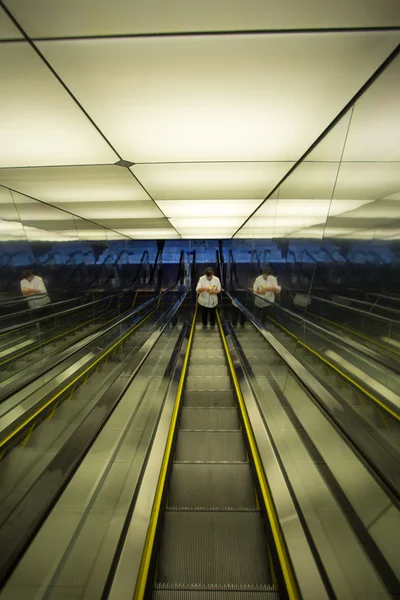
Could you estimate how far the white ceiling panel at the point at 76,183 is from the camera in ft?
11.9

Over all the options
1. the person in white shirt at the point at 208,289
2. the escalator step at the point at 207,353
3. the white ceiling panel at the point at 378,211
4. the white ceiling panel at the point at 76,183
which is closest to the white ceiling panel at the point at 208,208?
the white ceiling panel at the point at 76,183

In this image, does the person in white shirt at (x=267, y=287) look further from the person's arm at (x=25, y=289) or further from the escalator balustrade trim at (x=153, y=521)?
the person's arm at (x=25, y=289)

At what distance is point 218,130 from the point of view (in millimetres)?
2473

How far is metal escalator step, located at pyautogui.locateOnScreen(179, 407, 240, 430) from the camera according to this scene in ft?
12.2

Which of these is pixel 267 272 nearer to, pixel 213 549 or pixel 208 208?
pixel 208 208

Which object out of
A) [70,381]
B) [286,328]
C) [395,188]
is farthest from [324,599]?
[286,328]

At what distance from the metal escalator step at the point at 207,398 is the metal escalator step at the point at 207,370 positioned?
0.81 metres

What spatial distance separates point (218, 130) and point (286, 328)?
15.7 ft

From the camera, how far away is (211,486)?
2.64 meters

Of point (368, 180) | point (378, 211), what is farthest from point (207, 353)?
point (368, 180)

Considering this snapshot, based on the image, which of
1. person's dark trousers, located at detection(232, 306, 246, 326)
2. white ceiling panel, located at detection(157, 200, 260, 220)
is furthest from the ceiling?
person's dark trousers, located at detection(232, 306, 246, 326)

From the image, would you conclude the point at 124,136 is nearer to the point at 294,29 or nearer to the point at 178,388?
the point at 294,29

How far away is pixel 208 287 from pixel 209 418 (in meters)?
4.46

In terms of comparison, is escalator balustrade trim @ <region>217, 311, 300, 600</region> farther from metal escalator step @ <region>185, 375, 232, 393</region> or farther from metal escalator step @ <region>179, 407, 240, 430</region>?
metal escalator step @ <region>185, 375, 232, 393</region>
